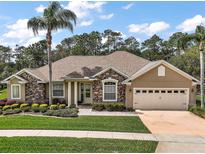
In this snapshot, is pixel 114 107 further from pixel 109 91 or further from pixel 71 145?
pixel 71 145

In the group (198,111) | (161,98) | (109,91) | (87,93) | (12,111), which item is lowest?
(198,111)

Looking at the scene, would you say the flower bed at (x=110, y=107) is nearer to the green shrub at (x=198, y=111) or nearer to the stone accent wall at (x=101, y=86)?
the stone accent wall at (x=101, y=86)

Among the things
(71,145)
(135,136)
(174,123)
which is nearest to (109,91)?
(174,123)

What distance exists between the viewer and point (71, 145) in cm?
1195

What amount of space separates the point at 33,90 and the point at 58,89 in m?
2.36

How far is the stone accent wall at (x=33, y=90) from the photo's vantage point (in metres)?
29.0

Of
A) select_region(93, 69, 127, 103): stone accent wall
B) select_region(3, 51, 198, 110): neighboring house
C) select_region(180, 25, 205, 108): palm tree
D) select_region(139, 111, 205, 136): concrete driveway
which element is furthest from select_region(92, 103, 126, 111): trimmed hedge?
select_region(180, 25, 205, 108): palm tree

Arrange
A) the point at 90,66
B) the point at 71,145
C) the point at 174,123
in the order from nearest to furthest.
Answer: the point at 71,145
the point at 174,123
the point at 90,66

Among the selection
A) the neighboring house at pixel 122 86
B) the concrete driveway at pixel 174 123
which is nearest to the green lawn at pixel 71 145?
the concrete driveway at pixel 174 123

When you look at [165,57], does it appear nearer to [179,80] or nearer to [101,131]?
[179,80]

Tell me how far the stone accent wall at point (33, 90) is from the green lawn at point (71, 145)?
52.5ft

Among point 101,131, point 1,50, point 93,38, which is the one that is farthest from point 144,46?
point 101,131

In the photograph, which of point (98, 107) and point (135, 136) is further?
point (98, 107)

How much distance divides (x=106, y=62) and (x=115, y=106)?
23.6 feet
